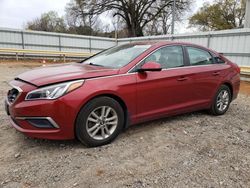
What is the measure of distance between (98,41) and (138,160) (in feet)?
65.7

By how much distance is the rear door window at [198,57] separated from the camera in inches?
178

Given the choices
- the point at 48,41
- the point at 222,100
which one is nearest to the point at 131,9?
the point at 48,41

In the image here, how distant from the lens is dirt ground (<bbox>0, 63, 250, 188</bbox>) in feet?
8.55

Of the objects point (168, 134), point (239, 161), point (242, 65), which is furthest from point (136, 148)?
point (242, 65)

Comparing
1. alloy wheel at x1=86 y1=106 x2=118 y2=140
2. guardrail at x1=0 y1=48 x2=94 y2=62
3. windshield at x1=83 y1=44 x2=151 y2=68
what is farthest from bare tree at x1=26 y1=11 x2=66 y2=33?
alloy wheel at x1=86 y1=106 x2=118 y2=140

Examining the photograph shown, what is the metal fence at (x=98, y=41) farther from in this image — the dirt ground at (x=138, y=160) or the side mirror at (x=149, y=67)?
the side mirror at (x=149, y=67)

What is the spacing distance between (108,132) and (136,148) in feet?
1.54

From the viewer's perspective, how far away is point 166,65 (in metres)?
4.11

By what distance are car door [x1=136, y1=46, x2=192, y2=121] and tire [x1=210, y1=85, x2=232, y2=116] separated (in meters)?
0.90

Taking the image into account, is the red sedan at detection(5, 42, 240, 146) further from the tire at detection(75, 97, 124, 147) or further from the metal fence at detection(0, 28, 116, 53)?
the metal fence at detection(0, 28, 116, 53)

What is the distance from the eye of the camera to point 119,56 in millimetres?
4109

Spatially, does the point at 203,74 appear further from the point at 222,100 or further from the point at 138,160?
the point at 138,160

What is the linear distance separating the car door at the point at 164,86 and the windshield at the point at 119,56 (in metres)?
0.25

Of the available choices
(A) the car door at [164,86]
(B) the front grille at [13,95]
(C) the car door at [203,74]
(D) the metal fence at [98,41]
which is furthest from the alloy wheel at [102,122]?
(D) the metal fence at [98,41]
